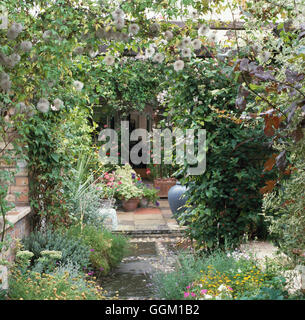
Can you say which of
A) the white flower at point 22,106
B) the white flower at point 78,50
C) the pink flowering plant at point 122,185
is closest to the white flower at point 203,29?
the white flower at point 78,50

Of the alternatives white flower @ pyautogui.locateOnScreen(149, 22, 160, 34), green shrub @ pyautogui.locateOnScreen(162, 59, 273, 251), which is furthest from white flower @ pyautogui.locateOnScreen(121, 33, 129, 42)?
green shrub @ pyautogui.locateOnScreen(162, 59, 273, 251)

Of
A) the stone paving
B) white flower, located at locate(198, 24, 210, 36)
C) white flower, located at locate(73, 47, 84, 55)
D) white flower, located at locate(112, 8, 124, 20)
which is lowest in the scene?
the stone paving

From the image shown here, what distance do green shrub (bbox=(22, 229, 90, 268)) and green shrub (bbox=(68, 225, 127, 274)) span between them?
0.17 m

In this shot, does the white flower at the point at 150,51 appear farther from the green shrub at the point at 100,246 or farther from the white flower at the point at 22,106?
the green shrub at the point at 100,246

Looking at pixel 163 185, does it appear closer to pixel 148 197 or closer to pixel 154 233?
pixel 148 197

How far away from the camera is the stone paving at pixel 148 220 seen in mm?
6684

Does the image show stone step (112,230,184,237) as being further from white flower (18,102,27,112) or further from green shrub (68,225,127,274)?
white flower (18,102,27,112)

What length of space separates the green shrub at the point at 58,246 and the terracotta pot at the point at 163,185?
513cm

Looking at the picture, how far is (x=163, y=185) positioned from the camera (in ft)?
30.6

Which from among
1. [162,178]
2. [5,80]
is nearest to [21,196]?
[5,80]

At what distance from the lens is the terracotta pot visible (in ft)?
30.6

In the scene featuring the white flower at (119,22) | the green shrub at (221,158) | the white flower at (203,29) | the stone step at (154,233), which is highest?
the white flower at (203,29)

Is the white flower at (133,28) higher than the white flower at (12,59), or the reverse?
the white flower at (133,28)

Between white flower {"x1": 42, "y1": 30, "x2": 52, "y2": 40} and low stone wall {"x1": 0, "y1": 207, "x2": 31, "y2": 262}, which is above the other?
white flower {"x1": 42, "y1": 30, "x2": 52, "y2": 40}
